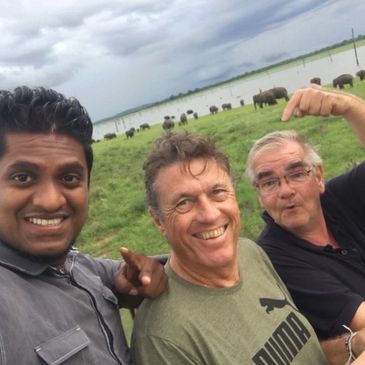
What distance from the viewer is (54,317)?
161cm

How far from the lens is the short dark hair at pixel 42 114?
183 centimetres

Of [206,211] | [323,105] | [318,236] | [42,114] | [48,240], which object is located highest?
[42,114]

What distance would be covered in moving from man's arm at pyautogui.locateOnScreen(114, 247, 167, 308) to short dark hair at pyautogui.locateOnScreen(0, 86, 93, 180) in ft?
1.87

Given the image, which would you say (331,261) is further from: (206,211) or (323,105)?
(206,211)

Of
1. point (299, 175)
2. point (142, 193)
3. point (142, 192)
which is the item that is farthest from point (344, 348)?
point (142, 192)

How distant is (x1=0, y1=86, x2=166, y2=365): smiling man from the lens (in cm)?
154

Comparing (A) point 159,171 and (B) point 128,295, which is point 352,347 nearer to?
(B) point 128,295

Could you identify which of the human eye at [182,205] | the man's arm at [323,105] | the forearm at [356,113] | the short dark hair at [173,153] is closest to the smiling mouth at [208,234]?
the human eye at [182,205]

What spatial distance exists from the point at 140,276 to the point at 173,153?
59cm

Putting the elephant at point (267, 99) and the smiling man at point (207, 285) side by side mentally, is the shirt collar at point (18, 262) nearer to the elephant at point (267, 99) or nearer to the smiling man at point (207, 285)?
the smiling man at point (207, 285)

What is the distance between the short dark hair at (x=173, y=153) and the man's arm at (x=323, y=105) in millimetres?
904

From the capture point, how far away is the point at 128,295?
2277 millimetres

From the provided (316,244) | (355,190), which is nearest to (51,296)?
(316,244)

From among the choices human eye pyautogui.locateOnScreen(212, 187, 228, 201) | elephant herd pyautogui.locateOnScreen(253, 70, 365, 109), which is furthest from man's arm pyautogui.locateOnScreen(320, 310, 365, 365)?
elephant herd pyautogui.locateOnScreen(253, 70, 365, 109)
